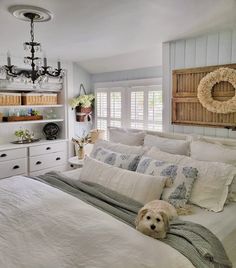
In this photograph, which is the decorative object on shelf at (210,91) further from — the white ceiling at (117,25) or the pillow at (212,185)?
the pillow at (212,185)

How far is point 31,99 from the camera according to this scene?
423 centimetres

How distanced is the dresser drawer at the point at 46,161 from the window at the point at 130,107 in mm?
905

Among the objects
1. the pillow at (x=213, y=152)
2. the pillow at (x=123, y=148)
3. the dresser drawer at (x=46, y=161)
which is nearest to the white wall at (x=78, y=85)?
the dresser drawer at (x=46, y=161)

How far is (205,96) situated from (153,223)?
1687 millimetres

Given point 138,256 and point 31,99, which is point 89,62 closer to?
point 31,99

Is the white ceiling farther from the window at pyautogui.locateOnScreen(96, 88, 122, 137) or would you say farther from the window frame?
the window at pyautogui.locateOnScreen(96, 88, 122, 137)

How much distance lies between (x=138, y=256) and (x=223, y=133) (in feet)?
5.96

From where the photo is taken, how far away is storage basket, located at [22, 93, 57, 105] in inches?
164

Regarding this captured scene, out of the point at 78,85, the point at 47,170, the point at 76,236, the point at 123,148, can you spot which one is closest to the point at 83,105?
the point at 78,85

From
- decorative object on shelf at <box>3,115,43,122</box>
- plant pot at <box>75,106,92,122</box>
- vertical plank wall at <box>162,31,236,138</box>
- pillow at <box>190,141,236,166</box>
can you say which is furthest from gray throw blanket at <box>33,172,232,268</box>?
plant pot at <box>75,106,92,122</box>

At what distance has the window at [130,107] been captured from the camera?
3.80 meters

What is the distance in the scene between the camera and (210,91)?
2732 millimetres

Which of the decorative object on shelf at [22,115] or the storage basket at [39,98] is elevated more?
the storage basket at [39,98]

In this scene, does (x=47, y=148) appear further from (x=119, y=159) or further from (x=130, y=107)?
(x=119, y=159)
